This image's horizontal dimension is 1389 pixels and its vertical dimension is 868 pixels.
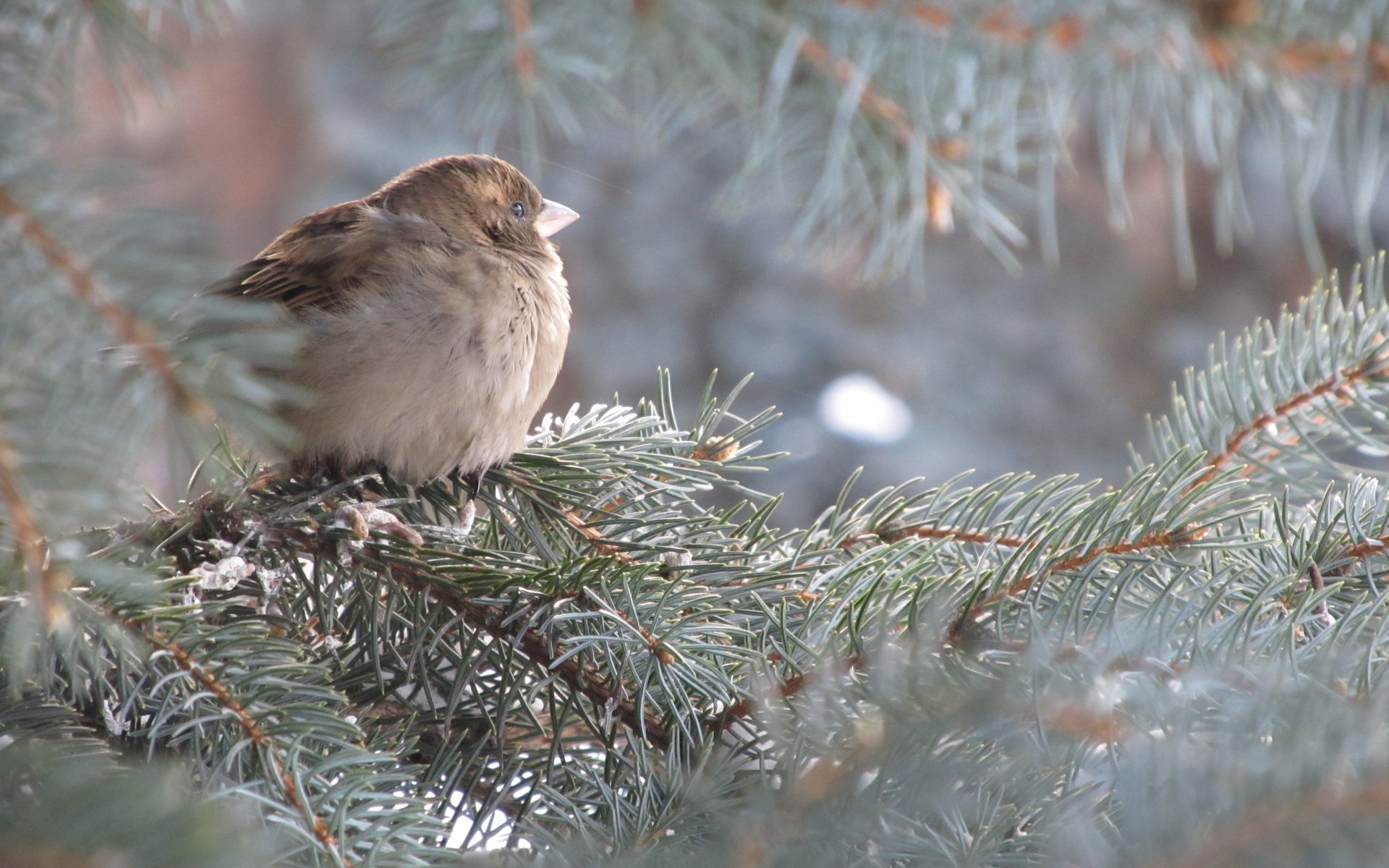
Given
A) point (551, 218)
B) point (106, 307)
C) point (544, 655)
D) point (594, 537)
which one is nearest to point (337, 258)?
point (551, 218)

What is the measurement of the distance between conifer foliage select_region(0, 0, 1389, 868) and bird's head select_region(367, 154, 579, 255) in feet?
1.76

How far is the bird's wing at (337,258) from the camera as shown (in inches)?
67.5

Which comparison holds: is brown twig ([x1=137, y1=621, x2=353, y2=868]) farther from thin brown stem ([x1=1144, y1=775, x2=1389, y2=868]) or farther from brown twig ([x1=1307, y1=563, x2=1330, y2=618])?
brown twig ([x1=1307, y1=563, x2=1330, y2=618])

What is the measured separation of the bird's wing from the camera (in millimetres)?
1715

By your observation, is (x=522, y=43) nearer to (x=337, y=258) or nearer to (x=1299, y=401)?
(x=337, y=258)

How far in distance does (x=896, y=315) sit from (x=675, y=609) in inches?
158

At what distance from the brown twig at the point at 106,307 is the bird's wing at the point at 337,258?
1.05 m

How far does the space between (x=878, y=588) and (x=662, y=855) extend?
1.10 ft

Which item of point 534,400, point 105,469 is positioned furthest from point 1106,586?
point 534,400

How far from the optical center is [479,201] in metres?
2.04

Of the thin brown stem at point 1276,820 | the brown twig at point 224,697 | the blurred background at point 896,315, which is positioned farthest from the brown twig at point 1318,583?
the blurred background at point 896,315

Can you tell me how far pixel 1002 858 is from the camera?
0.86 meters

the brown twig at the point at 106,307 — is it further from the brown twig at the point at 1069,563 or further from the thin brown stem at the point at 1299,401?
the thin brown stem at the point at 1299,401

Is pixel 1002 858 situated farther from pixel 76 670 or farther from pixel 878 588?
pixel 76 670
